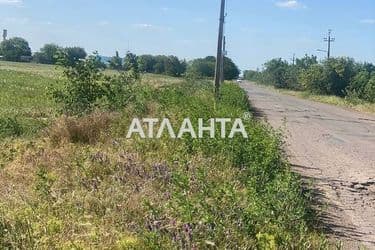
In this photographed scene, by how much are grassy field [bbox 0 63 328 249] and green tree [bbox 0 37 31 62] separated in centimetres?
10919

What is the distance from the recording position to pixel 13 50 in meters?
113

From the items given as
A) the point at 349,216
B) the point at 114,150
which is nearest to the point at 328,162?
the point at 349,216

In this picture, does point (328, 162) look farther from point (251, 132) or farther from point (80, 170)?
point (80, 170)

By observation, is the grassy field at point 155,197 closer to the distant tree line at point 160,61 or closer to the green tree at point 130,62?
the green tree at point 130,62

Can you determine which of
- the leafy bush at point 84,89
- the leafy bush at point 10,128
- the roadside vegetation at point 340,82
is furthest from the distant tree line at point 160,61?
the leafy bush at point 10,128

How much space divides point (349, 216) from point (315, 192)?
104 cm

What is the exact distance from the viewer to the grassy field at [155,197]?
4.20 m

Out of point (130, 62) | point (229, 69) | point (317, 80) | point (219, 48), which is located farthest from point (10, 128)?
point (229, 69)

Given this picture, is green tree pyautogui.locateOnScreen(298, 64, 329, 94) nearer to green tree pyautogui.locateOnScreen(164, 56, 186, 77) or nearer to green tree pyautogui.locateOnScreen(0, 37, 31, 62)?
green tree pyautogui.locateOnScreen(164, 56, 186, 77)

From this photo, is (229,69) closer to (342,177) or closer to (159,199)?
(342,177)

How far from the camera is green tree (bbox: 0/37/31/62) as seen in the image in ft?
362

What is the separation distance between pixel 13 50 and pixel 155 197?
4559 inches

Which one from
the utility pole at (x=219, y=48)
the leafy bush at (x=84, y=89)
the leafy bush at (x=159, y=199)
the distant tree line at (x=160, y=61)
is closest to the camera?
the leafy bush at (x=159, y=199)

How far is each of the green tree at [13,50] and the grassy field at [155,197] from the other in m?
109
